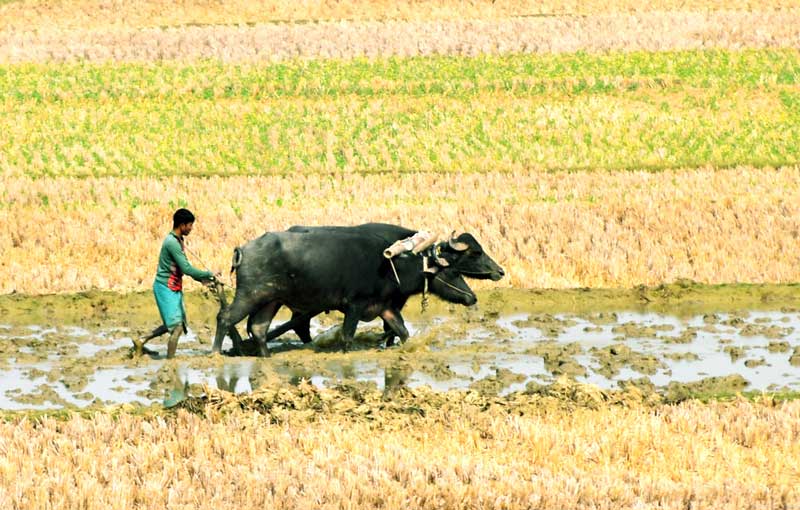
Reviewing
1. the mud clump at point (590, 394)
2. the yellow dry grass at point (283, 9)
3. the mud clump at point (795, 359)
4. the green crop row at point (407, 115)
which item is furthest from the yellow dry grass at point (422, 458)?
the yellow dry grass at point (283, 9)

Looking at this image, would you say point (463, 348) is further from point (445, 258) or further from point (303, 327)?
point (303, 327)

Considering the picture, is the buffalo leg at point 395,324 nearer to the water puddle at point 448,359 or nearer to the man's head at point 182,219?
the water puddle at point 448,359

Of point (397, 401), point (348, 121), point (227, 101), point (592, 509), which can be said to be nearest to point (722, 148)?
point (348, 121)

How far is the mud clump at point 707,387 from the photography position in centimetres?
1138

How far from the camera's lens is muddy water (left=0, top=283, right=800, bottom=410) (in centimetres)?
1203

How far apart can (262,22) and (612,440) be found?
34.0 metres

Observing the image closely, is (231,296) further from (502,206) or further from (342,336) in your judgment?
(502,206)

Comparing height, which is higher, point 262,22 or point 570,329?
point 262,22

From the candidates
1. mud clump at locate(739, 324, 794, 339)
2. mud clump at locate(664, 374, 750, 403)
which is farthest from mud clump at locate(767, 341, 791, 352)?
mud clump at locate(664, 374, 750, 403)

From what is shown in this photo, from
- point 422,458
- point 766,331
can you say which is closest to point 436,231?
point 766,331

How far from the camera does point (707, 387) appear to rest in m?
11.7

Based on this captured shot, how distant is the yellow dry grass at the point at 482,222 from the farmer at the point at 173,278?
3.44 metres

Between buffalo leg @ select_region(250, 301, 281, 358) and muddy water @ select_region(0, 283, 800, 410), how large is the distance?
139 mm

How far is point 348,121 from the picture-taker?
2809 centimetres
